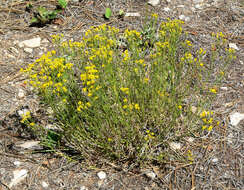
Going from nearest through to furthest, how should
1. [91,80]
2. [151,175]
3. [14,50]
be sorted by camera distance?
[91,80] → [151,175] → [14,50]

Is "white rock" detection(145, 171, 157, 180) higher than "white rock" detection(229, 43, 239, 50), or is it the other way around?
"white rock" detection(229, 43, 239, 50)

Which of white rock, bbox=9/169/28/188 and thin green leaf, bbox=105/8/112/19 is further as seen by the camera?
thin green leaf, bbox=105/8/112/19

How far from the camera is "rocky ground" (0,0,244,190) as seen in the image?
226 cm

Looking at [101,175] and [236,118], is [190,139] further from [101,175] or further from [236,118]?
[101,175]

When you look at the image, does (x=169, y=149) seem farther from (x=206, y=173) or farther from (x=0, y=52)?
(x=0, y=52)

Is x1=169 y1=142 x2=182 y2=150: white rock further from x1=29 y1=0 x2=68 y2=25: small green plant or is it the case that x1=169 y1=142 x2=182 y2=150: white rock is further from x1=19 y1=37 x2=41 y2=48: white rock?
x1=29 y1=0 x2=68 y2=25: small green plant

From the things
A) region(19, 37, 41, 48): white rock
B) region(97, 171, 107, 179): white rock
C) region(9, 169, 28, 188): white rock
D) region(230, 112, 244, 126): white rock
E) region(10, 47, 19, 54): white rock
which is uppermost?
region(19, 37, 41, 48): white rock

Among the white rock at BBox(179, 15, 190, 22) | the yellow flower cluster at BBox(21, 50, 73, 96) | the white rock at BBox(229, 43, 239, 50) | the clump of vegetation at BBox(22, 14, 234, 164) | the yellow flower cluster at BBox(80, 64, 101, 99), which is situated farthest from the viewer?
the white rock at BBox(179, 15, 190, 22)

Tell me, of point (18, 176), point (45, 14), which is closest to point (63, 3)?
point (45, 14)

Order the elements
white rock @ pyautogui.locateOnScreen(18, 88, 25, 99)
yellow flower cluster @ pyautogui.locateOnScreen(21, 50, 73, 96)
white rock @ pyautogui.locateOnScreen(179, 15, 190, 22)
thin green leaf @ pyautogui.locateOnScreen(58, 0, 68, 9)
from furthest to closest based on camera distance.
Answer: thin green leaf @ pyautogui.locateOnScreen(58, 0, 68, 9)
white rock @ pyautogui.locateOnScreen(179, 15, 190, 22)
white rock @ pyautogui.locateOnScreen(18, 88, 25, 99)
yellow flower cluster @ pyautogui.locateOnScreen(21, 50, 73, 96)

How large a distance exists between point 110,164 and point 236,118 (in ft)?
4.20

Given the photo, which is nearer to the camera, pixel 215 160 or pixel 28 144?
pixel 215 160

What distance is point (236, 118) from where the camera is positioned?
259cm

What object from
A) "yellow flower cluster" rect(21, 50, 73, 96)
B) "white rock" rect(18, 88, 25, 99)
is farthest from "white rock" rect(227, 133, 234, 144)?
"white rock" rect(18, 88, 25, 99)
